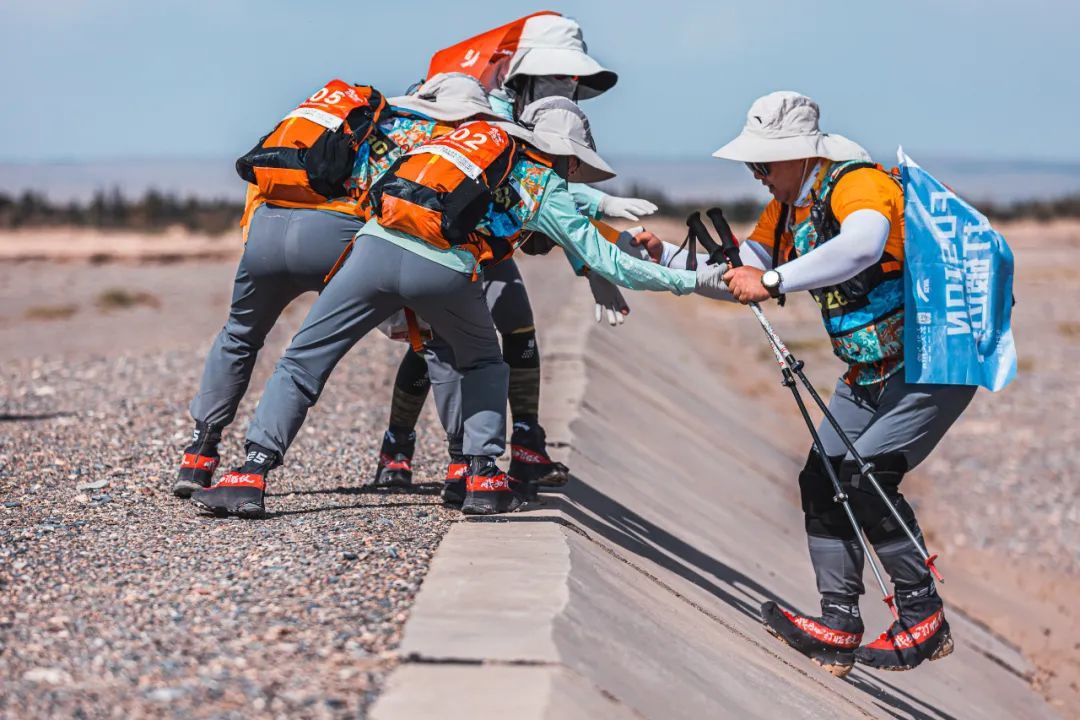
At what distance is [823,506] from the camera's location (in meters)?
5.79

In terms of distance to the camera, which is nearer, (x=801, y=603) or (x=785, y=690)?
(x=785, y=690)

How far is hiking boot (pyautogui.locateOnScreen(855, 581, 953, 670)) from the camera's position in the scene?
5.80 meters

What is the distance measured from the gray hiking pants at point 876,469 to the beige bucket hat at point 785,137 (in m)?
0.91

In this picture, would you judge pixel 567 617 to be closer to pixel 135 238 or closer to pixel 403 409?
pixel 403 409

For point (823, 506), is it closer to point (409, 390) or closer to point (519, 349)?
point (519, 349)

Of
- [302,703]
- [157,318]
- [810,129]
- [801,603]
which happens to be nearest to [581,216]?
[810,129]

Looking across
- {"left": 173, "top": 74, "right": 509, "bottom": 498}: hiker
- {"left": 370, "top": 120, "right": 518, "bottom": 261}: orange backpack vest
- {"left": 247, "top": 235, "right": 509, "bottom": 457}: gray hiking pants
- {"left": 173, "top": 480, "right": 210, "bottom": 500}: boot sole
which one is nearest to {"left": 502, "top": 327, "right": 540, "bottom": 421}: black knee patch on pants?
{"left": 247, "top": 235, "right": 509, "bottom": 457}: gray hiking pants

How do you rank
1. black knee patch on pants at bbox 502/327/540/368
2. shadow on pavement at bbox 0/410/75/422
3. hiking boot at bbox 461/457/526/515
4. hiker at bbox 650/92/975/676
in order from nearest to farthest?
1. hiker at bbox 650/92/975/676
2. hiking boot at bbox 461/457/526/515
3. black knee patch on pants at bbox 502/327/540/368
4. shadow on pavement at bbox 0/410/75/422

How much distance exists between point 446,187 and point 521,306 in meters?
1.35

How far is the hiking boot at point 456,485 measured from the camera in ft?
20.9

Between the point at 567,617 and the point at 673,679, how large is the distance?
0.43 metres

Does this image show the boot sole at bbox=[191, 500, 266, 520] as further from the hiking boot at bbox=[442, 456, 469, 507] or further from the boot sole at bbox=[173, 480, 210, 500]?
the hiking boot at bbox=[442, 456, 469, 507]

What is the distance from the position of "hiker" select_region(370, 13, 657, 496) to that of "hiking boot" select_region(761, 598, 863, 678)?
1511 millimetres

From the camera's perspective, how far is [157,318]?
26953 millimetres
